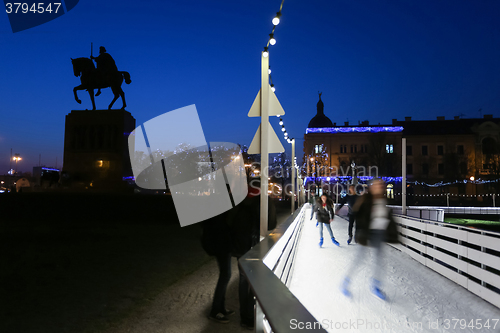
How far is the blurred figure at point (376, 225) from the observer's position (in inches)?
241

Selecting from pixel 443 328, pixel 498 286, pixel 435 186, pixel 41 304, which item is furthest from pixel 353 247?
pixel 435 186

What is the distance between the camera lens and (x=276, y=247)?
4410mm

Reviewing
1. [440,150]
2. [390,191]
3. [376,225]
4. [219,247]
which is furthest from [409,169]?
[219,247]

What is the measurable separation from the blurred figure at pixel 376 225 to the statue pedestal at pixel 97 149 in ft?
58.3

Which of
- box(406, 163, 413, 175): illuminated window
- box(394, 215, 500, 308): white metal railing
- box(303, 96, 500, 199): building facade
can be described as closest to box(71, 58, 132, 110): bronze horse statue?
box(394, 215, 500, 308): white metal railing

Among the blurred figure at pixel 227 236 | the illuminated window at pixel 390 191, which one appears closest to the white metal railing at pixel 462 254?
the blurred figure at pixel 227 236

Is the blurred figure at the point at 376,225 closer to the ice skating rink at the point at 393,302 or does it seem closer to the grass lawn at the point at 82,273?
the ice skating rink at the point at 393,302

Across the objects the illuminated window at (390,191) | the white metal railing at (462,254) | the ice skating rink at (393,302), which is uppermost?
the white metal railing at (462,254)

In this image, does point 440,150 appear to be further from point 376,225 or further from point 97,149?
point 376,225

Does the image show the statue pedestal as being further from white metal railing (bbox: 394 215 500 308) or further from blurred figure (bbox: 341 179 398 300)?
blurred figure (bbox: 341 179 398 300)

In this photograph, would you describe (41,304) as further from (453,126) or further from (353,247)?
(453,126)

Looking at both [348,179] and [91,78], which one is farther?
A: [348,179]

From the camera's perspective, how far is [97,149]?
72.4ft

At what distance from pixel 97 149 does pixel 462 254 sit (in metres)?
19.9
